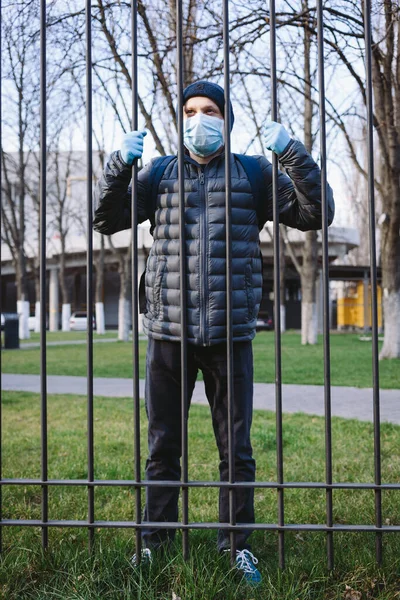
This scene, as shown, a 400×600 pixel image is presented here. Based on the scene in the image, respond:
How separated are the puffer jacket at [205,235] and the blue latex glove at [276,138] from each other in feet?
0.54

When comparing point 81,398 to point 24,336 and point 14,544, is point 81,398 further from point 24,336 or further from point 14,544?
point 24,336

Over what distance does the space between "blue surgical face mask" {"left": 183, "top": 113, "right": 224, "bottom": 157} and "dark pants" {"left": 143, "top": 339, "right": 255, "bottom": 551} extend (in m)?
0.92

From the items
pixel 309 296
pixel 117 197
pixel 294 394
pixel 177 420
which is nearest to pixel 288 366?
pixel 294 394

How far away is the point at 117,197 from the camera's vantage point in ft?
8.98

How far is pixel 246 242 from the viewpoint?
2.79 m

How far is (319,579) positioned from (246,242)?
1.44m

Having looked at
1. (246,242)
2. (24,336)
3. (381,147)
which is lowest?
(24,336)

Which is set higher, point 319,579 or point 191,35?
point 191,35

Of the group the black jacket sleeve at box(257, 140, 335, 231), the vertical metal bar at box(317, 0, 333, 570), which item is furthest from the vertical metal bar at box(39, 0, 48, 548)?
the vertical metal bar at box(317, 0, 333, 570)

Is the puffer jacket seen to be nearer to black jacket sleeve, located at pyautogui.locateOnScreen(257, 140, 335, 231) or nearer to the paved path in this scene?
black jacket sleeve, located at pyautogui.locateOnScreen(257, 140, 335, 231)

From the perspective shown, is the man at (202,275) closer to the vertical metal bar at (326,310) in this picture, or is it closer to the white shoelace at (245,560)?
the white shoelace at (245,560)

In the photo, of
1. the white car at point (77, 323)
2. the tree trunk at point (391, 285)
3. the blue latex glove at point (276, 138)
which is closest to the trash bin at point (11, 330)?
the tree trunk at point (391, 285)

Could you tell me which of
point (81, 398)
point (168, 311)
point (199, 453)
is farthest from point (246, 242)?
point (81, 398)

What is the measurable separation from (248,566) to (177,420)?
0.72 metres
